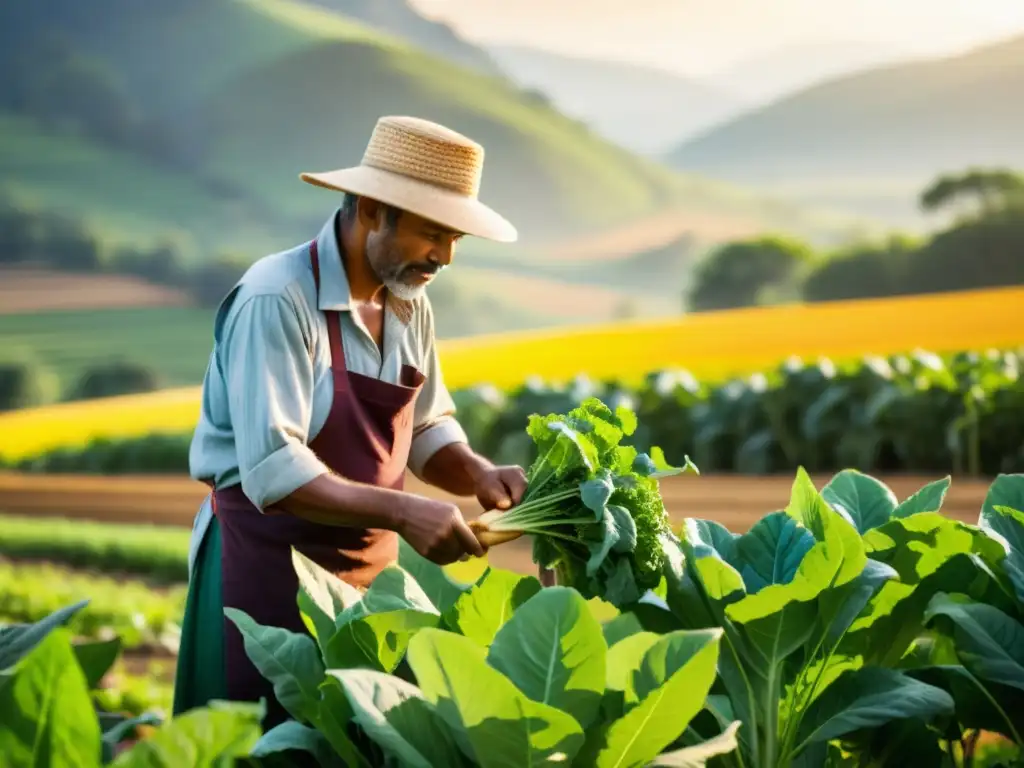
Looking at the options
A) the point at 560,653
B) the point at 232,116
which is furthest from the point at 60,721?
the point at 232,116

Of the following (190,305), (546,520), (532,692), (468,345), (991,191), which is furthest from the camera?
(190,305)

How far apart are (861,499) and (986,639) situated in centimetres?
46

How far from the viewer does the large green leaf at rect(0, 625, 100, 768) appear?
1.21 metres

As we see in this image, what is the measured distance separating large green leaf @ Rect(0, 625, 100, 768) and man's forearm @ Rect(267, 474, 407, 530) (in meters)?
1.09

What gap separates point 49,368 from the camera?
28.1 metres

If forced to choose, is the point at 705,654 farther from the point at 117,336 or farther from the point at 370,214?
the point at 117,336

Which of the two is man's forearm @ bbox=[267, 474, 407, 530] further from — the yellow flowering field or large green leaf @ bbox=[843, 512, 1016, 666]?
the yellow flowering field

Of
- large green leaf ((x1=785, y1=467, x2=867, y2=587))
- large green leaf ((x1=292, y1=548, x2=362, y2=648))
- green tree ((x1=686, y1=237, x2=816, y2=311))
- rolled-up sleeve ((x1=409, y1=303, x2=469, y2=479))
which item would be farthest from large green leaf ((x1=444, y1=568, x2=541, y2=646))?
green tree ((x1=686, y1=237, x2=816, y2=311))

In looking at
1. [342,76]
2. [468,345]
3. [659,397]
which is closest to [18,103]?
[342,76]

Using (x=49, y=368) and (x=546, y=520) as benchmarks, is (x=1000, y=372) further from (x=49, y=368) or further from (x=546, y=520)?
(x=49, y=368)

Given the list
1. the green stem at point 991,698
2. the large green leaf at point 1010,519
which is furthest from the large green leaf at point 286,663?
the large green leaf at point 1010,519

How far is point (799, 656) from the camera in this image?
182 centimetres

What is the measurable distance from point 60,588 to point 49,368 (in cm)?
2111

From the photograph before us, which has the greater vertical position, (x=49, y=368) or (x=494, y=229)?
(x=494, y=229)
